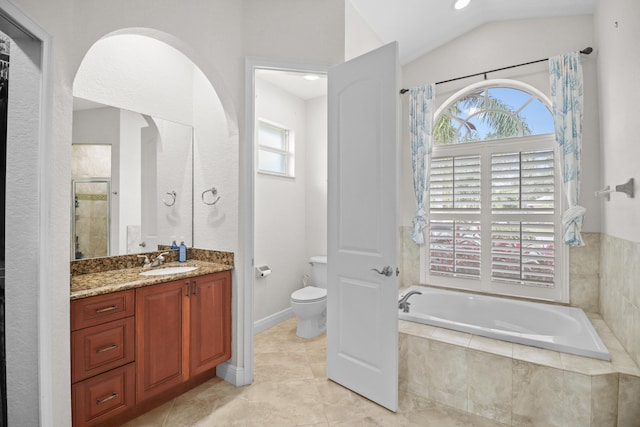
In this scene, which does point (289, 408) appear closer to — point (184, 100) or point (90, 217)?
point (90, 217)

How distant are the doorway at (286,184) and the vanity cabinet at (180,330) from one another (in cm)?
86

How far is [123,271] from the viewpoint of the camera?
2.12 meters

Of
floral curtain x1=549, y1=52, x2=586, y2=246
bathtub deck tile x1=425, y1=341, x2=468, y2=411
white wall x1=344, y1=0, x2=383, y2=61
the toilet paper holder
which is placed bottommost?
bathtub deck tile x1=425, y1=341, x2=468, y2=411

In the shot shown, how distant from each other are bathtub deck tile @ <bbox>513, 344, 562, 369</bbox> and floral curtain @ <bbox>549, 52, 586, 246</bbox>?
40.6 inches

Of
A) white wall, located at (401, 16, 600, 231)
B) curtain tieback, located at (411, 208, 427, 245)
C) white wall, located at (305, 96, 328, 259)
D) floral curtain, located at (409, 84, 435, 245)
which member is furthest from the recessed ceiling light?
curtain tieback, located at (411, 208, 427, 245)

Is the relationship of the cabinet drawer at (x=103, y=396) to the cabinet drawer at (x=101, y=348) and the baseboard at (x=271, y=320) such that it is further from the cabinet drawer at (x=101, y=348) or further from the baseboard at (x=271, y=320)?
the baseboard at (x=271, y=320)

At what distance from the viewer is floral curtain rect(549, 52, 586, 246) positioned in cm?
244

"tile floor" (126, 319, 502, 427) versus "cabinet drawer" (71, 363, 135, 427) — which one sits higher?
"cabinet drawer" (71, 363, 135, 427)

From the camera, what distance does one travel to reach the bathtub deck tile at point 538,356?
5.76ft

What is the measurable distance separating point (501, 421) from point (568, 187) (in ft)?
5.95

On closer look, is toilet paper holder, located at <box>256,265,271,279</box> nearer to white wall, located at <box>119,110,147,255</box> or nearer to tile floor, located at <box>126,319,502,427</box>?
tile floor, located at <box>126,319,502,427</box>

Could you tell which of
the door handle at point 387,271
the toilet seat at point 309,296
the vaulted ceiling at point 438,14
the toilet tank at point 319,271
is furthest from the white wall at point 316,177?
the door handle at point 387,271

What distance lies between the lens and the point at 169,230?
253cm

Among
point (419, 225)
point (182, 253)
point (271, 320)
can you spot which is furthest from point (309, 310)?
point (419, 225)
